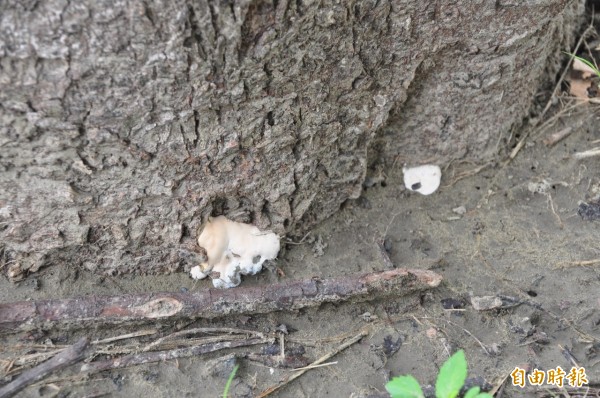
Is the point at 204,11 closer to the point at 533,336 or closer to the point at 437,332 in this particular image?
the point at 437,332

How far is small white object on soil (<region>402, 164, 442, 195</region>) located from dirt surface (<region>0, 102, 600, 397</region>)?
0.03 meters

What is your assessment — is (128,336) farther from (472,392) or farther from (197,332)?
(472,392)

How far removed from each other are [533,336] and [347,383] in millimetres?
660

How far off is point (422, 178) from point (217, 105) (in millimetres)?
1017

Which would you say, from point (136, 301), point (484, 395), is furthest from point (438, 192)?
point (136, 301)

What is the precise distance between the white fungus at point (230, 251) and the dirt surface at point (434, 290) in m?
0.05

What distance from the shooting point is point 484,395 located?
1621 mm

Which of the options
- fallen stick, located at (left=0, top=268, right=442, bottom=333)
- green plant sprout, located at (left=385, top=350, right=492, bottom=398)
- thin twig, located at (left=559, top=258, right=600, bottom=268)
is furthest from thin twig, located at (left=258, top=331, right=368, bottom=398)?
thin twig, located at (left=559, top=258, right=600, bottom=268)

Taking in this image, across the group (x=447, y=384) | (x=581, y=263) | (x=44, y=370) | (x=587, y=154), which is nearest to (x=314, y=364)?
(x=447, y=384)

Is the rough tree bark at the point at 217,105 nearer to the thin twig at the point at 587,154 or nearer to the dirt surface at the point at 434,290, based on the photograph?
the dirt surface at the point at 434,290

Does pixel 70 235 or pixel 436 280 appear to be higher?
pixel 70 235

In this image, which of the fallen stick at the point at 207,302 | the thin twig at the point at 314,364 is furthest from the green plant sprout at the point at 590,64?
the thin twig at the point at 314,364

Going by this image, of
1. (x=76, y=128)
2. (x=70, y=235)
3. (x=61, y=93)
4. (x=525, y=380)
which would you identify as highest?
(x=61, y=93)

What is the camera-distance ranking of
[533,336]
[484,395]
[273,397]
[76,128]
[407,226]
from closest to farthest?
[484,395], [76,128], [273,397], [533,336], [407,226]
